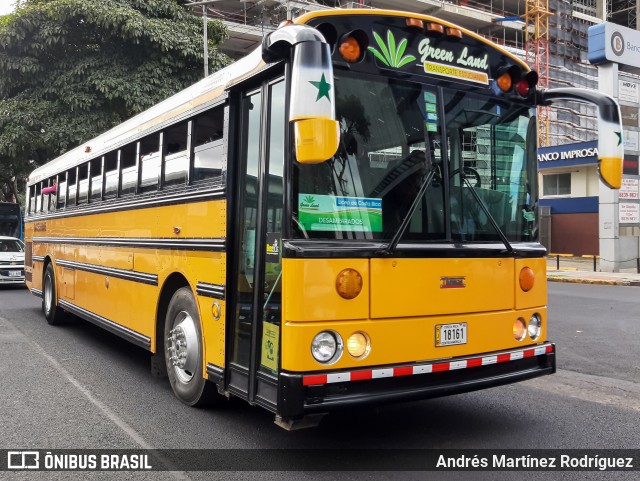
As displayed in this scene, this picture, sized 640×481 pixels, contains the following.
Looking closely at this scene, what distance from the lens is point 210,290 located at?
4.97m

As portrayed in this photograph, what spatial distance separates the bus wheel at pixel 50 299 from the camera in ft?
→ 34.2

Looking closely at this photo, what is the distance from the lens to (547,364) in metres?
4.96

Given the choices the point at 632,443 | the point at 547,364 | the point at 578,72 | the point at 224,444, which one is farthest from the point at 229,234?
the point at 578,72

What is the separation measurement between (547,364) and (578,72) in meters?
64.3

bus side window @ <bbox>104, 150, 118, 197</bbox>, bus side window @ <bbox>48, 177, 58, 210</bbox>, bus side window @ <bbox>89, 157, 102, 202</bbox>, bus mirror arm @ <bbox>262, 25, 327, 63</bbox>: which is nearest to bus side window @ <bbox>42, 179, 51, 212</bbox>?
bus side window @ <bbox>48, 177, 58, 210</bbox>

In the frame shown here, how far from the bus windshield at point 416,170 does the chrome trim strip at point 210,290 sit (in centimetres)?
113

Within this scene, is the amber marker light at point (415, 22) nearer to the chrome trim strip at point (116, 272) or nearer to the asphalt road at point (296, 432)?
the asphalt road at point (296, 432)

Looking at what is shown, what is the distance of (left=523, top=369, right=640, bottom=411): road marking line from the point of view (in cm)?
586

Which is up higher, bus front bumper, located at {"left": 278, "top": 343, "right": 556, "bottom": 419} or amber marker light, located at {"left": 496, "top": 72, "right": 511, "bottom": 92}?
amber marker light, located at {"left": 496, "top": 72, "right": 511, "bottom": 92}

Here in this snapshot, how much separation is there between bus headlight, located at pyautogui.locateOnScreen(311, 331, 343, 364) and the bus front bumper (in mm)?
92

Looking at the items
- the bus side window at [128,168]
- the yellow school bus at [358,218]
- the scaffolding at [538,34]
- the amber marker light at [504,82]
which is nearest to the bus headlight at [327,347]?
the yellow school bus at [358,218]

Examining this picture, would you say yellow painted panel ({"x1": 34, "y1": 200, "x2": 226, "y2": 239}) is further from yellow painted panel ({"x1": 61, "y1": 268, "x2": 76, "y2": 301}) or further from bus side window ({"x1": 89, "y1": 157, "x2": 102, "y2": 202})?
yellow painted panel ({"x1": 61, "y1": 268, "x2": 76, "y2": 301})

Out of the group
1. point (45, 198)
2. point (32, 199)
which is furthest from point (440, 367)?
point (32, 199)

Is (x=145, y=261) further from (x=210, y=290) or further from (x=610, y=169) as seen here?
(x=610, y=169)
